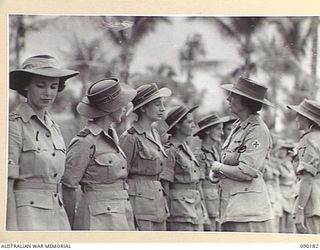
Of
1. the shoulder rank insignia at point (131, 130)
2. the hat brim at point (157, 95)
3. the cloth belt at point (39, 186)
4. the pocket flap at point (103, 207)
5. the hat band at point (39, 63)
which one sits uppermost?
the hat band at point (39, 63)

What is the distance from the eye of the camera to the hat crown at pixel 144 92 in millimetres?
2074

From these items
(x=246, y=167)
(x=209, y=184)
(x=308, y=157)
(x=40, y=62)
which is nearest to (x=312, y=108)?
(x=308, y=157)

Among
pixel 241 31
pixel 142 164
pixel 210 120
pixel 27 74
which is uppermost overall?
pixel 241 31

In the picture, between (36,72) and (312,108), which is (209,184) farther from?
(36,72)

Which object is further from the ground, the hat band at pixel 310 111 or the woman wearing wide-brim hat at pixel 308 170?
the hat band at pixel 310 111

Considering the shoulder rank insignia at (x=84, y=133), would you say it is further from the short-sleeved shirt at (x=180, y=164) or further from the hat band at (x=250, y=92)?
the hat band at (x=250, y=92)

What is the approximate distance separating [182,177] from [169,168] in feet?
0.15

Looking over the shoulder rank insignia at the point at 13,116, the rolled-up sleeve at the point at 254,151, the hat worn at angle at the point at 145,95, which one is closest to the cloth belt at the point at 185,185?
the rolled-up sleeve at the point at 254,151

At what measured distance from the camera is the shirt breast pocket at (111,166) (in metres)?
2.00

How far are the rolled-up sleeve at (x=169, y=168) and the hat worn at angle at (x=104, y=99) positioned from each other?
195 mm

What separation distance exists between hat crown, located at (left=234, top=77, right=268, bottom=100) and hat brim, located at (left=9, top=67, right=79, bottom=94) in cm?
46

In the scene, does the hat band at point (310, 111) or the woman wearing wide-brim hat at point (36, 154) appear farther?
the hat band at point (310, 111)

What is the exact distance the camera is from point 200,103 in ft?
6.86

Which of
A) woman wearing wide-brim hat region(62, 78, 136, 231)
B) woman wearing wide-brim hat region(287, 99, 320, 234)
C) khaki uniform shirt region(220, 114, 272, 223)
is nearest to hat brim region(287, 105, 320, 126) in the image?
woman wearing wide-brim hat region(287, 99, 320, 234)
